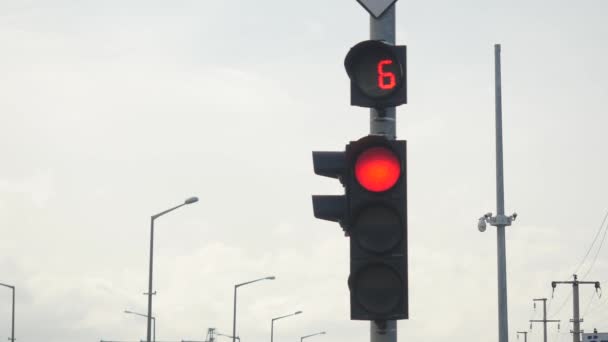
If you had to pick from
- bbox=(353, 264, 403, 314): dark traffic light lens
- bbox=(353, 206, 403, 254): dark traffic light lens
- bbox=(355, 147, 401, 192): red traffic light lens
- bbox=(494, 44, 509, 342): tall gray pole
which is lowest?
bbox=(353, 264, 403, 314): dark traffic light lens

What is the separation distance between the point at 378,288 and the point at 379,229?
41 cm

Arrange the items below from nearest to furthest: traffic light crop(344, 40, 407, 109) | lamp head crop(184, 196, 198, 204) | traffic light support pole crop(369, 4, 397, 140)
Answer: traffic light crop(344, 40, 407, 109) < traffic light support pole crop(369, 4, 397, 140) < lamp head crop(184, 196, 198, 204)

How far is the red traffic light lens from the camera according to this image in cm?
892

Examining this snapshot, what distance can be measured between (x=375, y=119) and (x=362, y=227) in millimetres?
884

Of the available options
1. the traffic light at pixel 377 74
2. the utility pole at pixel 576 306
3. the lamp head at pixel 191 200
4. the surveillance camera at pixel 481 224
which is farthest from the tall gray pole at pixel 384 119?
the utility pole at pixel 576 306

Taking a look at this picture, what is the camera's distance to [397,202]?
8.92 m

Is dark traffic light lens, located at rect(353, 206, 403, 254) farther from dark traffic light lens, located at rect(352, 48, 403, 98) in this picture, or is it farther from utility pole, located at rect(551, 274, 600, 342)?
utility pole, located at rect(551, 274, 600, 342)

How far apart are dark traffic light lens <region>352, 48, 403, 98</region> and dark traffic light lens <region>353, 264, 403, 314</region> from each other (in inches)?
49.2

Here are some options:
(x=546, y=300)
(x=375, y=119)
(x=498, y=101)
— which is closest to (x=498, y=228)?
(x=498, y=101)

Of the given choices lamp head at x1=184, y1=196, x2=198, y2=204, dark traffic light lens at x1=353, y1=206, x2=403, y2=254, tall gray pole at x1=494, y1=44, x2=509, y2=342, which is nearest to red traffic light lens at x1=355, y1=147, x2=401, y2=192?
dark traffic light lens at x1=353, y1=206, x2=403, y2=254

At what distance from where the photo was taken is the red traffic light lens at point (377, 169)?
892 cm

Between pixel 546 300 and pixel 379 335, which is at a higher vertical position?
pixel 546 300

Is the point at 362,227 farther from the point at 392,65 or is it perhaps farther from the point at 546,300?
the point at 546,300

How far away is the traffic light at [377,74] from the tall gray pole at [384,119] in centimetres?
27
